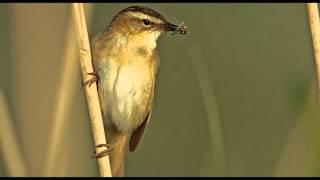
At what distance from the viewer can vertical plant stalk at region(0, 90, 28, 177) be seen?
6.99 feet

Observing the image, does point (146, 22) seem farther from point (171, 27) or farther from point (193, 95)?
point (193, 95)

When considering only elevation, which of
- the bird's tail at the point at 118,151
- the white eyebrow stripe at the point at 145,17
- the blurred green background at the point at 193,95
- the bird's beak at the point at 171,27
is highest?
the white eyebrow stripe at the point at 145,17

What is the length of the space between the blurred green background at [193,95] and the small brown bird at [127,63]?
0.26 ft

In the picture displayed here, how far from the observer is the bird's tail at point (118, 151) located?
8.30ft

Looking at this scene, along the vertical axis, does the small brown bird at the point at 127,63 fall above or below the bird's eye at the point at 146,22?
below

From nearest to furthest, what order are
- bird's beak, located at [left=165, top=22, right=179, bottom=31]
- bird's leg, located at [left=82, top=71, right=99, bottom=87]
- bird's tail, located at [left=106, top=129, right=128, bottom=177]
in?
bird's leg, located at [left=82, top=71, right=99, bottom=87] < bird's beak, located at [left=165, top=22, right=179, bottom=31] < bird's tail, located at [left=106, top=129, right=128, bottom=177]

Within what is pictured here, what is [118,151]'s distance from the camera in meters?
2.56

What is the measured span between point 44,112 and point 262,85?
0.89 m

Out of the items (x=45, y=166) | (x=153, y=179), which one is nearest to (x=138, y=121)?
(x=153, y=179)

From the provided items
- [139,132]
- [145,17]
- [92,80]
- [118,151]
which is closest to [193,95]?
[139,132]

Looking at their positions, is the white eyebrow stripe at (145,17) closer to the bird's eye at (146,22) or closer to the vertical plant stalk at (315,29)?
the bird's eye at (146,22)

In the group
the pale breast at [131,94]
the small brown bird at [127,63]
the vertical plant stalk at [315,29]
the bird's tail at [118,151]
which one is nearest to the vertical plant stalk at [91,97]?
the small brown bird at [127,63]

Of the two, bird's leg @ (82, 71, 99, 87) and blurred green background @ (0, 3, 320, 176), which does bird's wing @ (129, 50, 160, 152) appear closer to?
blurred green background @ (0, 3, 320, 176)

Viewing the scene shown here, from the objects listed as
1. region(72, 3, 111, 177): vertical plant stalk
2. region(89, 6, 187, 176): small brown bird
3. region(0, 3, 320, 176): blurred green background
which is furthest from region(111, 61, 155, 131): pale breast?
region(72, 3, 111, 177): vertical plant stalk
